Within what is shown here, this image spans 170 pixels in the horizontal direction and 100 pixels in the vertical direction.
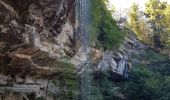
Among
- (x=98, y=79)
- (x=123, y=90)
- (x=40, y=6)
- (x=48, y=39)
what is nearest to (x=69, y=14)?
(x=48, y=39)

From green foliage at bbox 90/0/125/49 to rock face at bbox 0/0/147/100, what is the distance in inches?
33.7

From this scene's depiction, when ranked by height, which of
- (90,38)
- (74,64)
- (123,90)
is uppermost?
(90,38)

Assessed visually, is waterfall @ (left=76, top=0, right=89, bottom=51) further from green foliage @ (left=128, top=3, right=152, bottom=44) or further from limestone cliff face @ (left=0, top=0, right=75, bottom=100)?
green foliage @ (left=128, top=3, right=152, bottom=44)

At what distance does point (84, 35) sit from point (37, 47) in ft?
9.84

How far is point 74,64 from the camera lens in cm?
1453

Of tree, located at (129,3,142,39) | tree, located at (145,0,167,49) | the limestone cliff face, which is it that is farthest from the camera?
tree, located at (129,3,142,39)

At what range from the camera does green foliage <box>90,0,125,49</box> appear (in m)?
15.4

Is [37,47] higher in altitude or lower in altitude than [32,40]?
lower

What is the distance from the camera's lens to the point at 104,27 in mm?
16453

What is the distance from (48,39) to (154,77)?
8043 millimetres

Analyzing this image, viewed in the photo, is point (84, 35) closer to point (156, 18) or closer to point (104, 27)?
point (104, 27)

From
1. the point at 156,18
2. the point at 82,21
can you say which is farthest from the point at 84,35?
the point at 156,18

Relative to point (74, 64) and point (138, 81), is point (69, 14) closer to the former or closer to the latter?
point (74, 64)

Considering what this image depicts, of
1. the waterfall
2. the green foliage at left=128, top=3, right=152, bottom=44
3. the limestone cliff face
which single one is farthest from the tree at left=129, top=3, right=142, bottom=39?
the limestone cliff face
